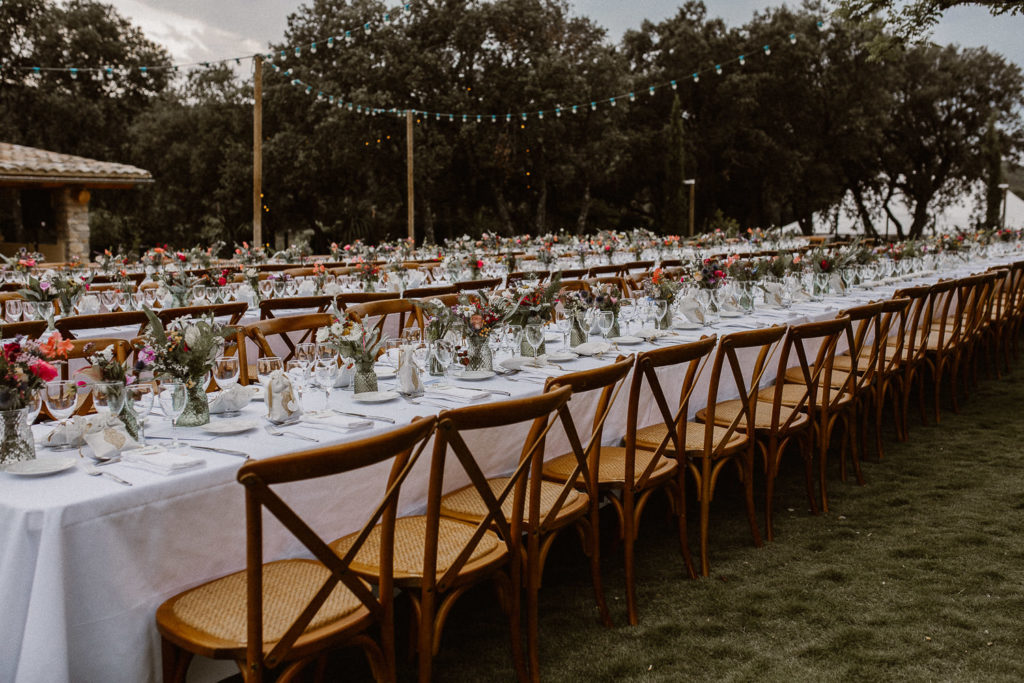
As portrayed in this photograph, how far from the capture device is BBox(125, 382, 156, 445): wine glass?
2.32 metres

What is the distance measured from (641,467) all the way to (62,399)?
192 cm

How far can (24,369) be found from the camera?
7.11ft

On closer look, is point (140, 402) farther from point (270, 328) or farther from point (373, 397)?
point (270, 328)

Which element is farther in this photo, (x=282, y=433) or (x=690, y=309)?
(x=690, y=309)

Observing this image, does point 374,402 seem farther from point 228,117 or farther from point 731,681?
point 228,117

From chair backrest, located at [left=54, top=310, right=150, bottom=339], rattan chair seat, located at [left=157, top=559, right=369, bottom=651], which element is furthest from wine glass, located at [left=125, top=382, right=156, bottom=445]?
chair backrest, located at [left=54, top=310, right=150, bottom=339]

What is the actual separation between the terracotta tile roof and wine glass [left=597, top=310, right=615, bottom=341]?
43.0 ft

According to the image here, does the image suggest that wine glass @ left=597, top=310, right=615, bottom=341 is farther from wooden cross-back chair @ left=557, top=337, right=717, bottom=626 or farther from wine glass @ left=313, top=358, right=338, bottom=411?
wine glass @ left=313, top=358, right=338, bottom=411

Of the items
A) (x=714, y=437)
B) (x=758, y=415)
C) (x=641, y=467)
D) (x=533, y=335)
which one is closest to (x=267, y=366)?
(x=533, y=335)

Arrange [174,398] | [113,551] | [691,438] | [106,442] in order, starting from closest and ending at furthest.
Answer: [113,551] → [106,442] → [174,398] → [691,438]

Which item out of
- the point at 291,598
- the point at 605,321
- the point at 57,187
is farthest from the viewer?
the point at 57,187

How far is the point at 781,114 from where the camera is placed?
92.3 feet

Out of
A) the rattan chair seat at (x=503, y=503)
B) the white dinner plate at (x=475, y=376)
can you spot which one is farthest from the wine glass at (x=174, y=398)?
the white dinner plate at (x=475, y=376)

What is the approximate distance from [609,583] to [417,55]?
2112 cm
